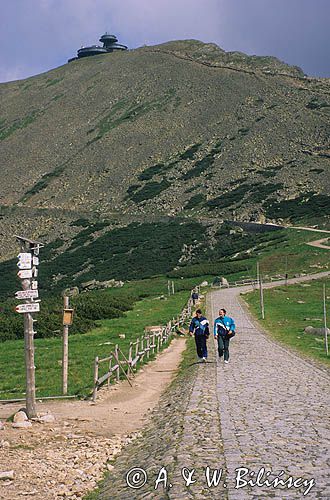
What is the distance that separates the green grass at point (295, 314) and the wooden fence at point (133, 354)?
4749 millimetres

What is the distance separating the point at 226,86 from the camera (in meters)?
149

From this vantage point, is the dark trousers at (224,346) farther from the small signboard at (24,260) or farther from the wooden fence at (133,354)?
the small signboard at (24,260)

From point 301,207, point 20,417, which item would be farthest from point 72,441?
point 301,207

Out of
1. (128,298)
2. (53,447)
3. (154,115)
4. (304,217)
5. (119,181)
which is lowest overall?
(53,447)

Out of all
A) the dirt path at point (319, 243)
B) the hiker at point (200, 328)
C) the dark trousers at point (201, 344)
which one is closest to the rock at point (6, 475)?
the hiker at point (200, 328)

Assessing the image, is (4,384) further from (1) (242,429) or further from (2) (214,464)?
(2) (214,464)

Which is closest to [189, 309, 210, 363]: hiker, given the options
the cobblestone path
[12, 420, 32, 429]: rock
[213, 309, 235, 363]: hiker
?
[213, 309, 235, 363]: hiker

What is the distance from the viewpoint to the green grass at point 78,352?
18.7 m

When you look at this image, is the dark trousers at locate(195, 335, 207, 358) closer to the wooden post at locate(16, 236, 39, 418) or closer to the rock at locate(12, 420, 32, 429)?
the wooden post at locate(16, 236, 39, 418)

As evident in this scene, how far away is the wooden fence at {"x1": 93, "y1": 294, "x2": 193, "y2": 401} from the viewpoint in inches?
703

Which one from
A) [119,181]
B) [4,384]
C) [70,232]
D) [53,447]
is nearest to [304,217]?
[70,232]

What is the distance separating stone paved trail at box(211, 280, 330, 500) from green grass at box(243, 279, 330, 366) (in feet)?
10.7

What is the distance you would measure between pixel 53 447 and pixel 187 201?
323 ft

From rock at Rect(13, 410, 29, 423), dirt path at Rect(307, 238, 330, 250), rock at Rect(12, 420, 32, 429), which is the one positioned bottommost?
rock at Rect(12, 420, 32, 429)
